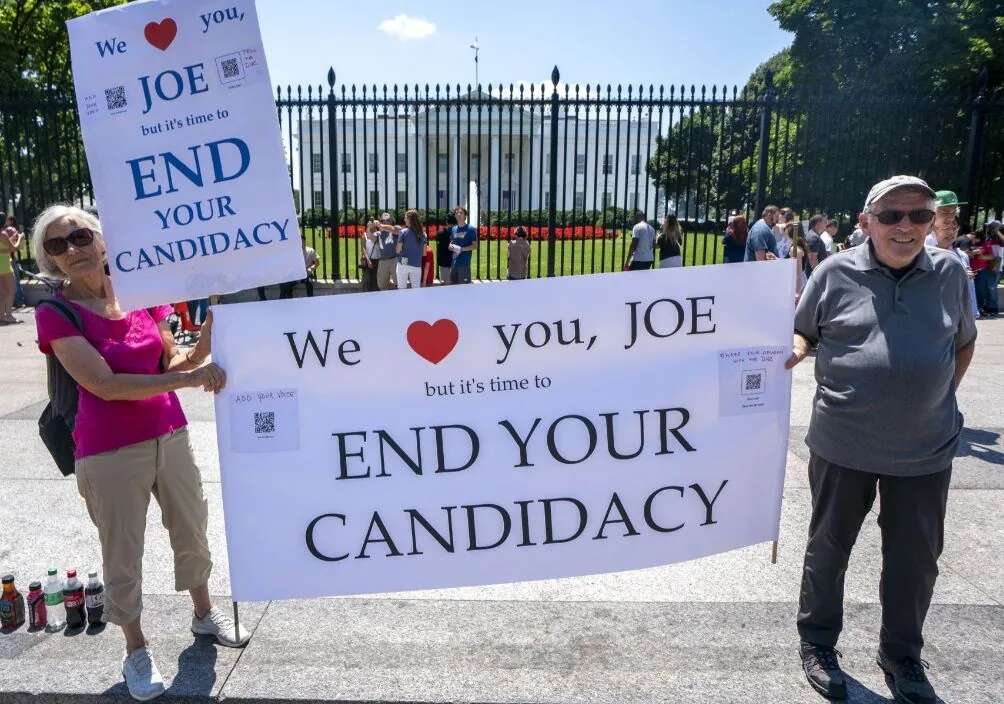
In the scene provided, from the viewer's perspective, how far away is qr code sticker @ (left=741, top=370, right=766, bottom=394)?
3.06 meters

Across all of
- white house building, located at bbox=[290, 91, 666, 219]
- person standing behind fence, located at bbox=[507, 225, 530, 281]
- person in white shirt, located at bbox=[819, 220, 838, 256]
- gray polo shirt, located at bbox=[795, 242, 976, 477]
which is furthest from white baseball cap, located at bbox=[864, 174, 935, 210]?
person standing behind fence, located at bbox=[507, 225, 530, 281]

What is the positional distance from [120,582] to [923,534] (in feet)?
9.03

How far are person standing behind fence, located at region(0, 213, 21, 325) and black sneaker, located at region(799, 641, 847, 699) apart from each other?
12304 millimetres

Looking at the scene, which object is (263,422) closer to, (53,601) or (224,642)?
(224,642)

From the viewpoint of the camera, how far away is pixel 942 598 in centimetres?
349

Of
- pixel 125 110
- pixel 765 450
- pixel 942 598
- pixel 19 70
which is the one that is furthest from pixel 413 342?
pixel 19 70

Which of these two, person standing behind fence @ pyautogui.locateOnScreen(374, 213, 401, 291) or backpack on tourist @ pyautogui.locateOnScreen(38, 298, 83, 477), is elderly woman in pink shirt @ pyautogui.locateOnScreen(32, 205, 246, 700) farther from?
person standing behind fence @ pyautogui.locateOnScreen(374, 213, 401, 291)

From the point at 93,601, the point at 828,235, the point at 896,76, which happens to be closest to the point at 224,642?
the point at 93,601

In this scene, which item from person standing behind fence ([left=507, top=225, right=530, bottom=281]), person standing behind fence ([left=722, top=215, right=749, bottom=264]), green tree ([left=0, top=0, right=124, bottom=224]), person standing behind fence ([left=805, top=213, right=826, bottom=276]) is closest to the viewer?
person standing behind fence ([left=805, top=213, right=826, bottom=276])

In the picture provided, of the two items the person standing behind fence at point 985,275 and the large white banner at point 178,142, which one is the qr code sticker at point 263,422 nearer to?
the large white banner at point 178,142

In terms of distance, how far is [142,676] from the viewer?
9.02 feet

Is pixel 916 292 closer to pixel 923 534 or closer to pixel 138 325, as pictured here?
pixel 923 534

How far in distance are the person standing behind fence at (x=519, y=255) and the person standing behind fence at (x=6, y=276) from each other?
764 cm

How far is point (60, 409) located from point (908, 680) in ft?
10.2
